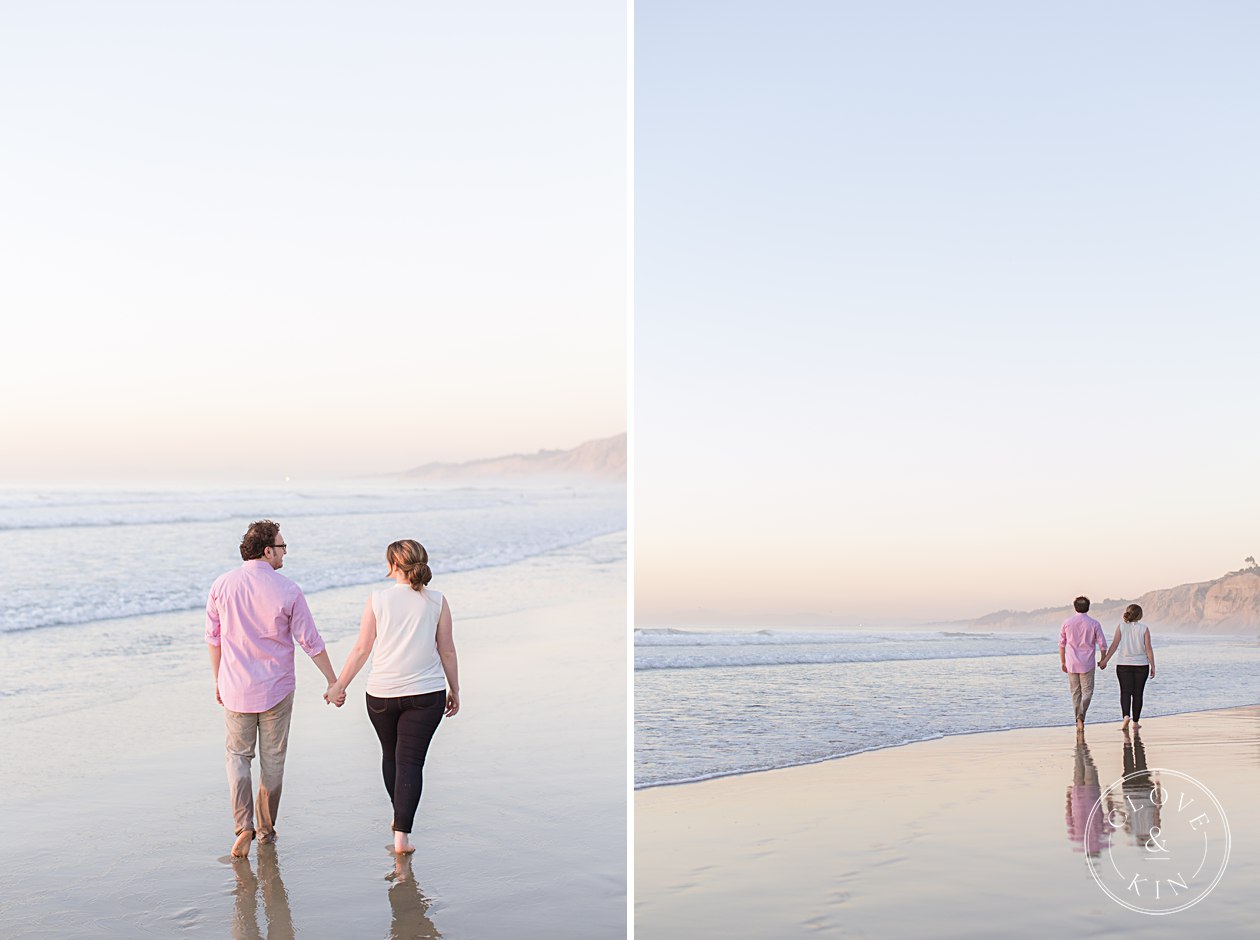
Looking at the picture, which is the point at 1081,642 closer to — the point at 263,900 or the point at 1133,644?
the point at 1133,644

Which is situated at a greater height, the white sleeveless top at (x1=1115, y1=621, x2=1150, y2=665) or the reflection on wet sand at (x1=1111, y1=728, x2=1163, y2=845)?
the white sleeveless top at (x1=1115, y1=621, x2=1150, y2=665)

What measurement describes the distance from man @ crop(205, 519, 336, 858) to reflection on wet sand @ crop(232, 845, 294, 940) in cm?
16

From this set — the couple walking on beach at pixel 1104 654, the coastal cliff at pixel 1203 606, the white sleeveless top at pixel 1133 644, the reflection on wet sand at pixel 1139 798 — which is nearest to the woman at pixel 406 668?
the reflection on wet sand at pixel 1139 798

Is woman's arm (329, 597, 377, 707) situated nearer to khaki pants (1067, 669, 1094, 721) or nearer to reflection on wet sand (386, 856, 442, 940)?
reflection on wet sand (386, 856, 442, 940)

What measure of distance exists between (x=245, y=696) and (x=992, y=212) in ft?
25.8

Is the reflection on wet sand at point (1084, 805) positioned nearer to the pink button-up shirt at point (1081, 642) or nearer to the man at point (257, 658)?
the pink button-up shirt at point (1081, 642)

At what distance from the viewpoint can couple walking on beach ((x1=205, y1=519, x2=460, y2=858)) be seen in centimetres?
399

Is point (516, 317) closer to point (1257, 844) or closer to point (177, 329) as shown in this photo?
point (177, 329)

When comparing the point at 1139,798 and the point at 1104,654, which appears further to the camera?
the point at 1104,654

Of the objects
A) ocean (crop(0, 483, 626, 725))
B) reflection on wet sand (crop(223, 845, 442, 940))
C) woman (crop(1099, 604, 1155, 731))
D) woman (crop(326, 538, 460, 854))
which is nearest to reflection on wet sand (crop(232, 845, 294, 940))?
reflection on wet sand (crop(223, 845, 442, 940))

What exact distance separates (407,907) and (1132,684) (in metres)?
5.20

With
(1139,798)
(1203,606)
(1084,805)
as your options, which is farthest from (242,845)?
(1203,606)

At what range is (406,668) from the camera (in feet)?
13.1

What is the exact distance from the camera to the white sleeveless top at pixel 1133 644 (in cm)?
674
